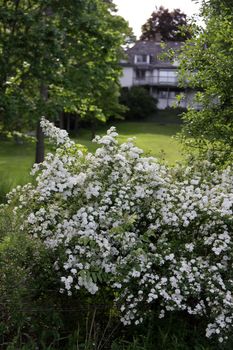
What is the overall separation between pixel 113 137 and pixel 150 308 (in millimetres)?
1939

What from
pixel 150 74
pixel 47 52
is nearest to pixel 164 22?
pixel 150 74

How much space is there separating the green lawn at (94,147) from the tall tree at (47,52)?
2327 mm

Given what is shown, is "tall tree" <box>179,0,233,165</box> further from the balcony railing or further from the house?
the balcony railing

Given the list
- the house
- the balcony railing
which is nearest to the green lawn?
the house

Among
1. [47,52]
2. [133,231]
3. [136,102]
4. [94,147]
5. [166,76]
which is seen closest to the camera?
[133,231]

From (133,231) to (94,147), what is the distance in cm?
2535

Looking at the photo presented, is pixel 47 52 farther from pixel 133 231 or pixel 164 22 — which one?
pixel 164 22

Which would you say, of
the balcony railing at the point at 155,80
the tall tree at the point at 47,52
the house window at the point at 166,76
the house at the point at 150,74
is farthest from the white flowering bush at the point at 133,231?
the house window at the point at 166,76

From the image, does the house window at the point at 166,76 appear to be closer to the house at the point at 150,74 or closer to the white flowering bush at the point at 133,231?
the house at the point at 150,74

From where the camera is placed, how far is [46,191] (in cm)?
484

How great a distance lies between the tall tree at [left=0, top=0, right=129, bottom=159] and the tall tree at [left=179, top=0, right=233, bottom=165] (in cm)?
477

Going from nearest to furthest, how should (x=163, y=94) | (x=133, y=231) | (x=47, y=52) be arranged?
(x=133, y=231), (x=47, y=52), (x=163, y=94)

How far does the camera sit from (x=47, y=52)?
11297 millimetres

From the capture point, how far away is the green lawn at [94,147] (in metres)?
16.8
